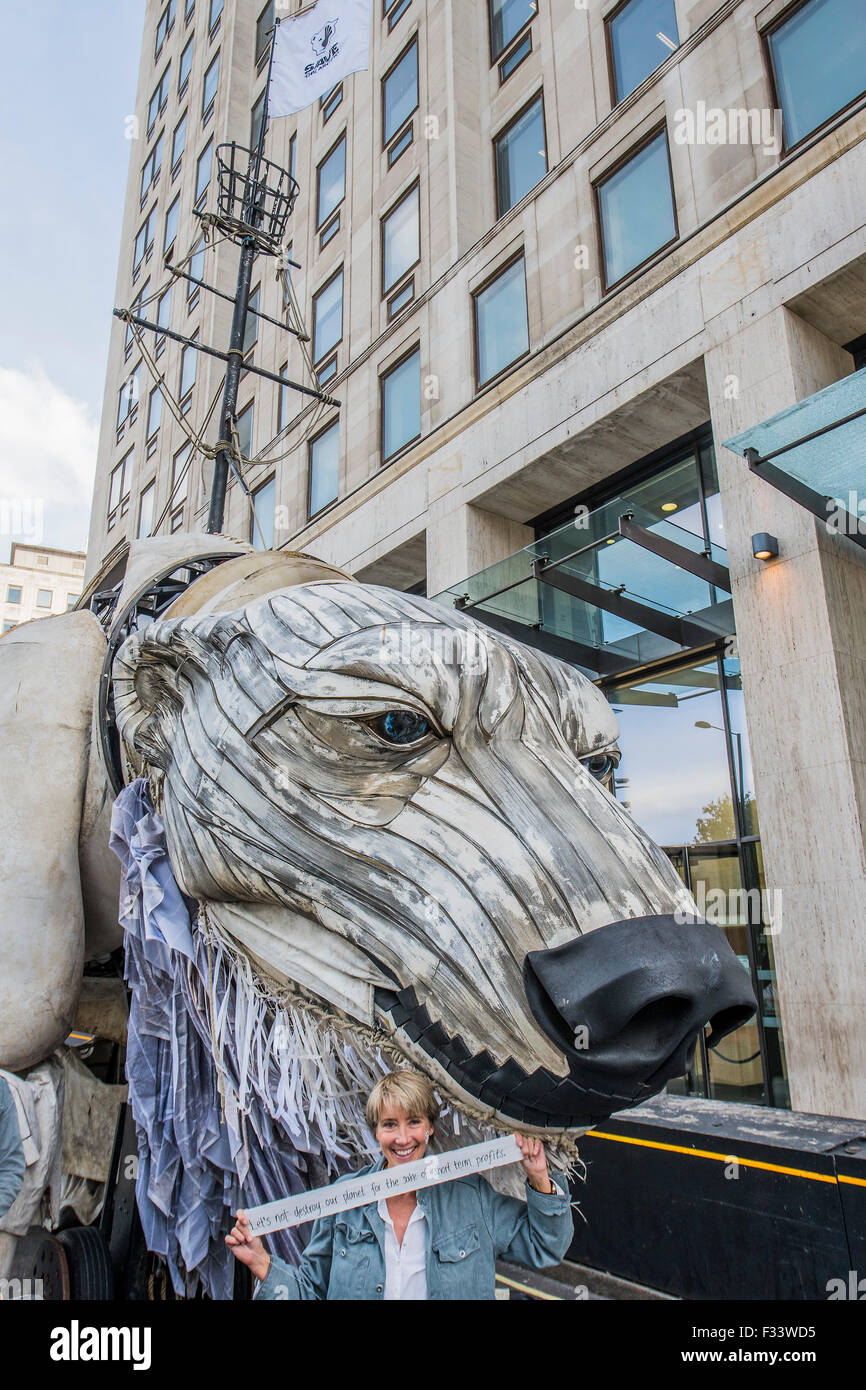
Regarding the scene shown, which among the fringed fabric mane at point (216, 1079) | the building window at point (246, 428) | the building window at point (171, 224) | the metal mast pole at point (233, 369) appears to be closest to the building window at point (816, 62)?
the metal mast pole at point (233, 369)

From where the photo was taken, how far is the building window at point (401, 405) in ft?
40.0

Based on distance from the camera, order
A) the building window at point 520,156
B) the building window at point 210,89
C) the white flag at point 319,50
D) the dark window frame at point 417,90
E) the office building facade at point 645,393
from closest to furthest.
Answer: the office building facade at point 645,393 → the white flag at point 319,50 → the building window at point 520,156 → the dark window frame at point 417,90 → the building window at point 210,89

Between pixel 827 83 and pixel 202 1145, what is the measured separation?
9665mm

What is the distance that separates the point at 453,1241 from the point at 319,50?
12.1m

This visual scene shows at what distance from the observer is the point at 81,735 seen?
205 centimetres

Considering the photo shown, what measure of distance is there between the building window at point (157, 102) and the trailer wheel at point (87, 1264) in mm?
32222

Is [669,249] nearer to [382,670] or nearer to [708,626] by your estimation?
[708,626]

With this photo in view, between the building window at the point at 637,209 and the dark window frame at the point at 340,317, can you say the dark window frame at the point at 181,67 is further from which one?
the building window at the point at 637,209

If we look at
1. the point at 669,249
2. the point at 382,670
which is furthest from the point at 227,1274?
the point at 669,249

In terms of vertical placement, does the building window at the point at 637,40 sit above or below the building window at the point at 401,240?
below

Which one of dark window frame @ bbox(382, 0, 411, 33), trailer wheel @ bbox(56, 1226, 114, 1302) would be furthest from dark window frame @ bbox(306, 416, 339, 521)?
trailer wheel @ bbox(56, 1226, 114, 1302)

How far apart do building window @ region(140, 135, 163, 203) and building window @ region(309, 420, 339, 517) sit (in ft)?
55.9

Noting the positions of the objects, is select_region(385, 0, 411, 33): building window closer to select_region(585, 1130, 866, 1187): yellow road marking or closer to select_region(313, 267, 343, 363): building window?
select_region(313, 267, 343, 363): building window

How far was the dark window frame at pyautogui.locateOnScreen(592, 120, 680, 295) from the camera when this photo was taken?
→ 28.6 feet
